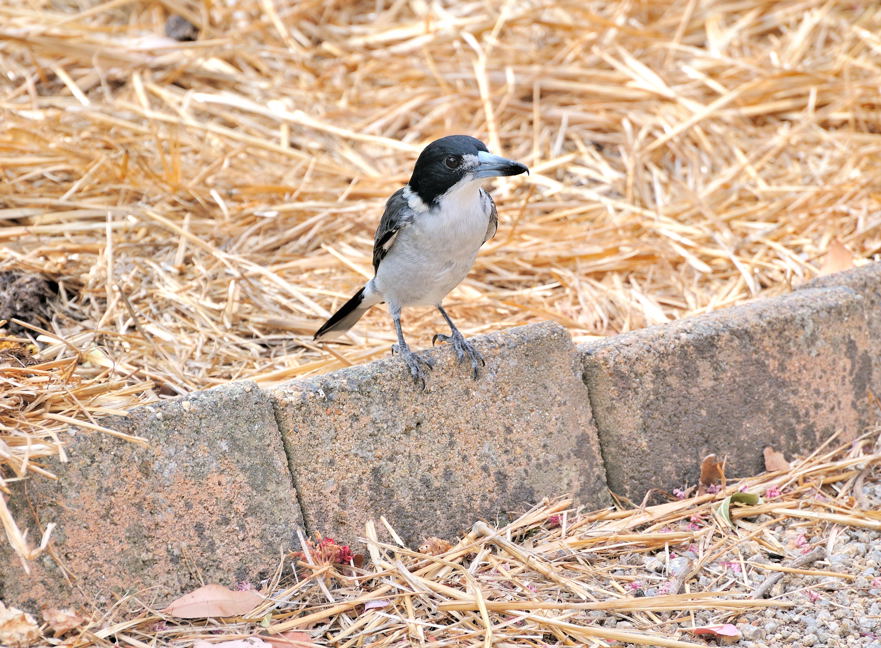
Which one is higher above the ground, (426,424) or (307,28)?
(307,28)

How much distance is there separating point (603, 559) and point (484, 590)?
0.44m

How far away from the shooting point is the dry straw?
3.87 m

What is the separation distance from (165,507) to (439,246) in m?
1.23

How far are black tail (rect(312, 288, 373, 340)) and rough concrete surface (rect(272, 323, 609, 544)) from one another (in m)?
0.56

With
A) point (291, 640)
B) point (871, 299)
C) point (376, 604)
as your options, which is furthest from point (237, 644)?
point (871, 299)

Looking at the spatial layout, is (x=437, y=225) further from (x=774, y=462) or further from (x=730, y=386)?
(x=774, y=462)

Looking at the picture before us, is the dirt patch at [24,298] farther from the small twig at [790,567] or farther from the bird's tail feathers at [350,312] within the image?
the small twig at [790,567]

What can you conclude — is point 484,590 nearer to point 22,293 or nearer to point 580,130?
point 22,293

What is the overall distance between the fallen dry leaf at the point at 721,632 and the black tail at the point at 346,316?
5.21 ft

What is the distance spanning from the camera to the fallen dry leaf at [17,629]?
92.2 inches

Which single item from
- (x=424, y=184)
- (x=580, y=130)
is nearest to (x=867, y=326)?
(x=424, y=184)

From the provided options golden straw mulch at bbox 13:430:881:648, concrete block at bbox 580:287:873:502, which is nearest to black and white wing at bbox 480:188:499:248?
concrete block at bbox 580:287:873:502

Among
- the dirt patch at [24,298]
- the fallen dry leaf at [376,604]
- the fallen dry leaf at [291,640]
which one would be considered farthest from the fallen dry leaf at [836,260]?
the dirt patch at [24,298]

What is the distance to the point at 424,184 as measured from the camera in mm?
3334
